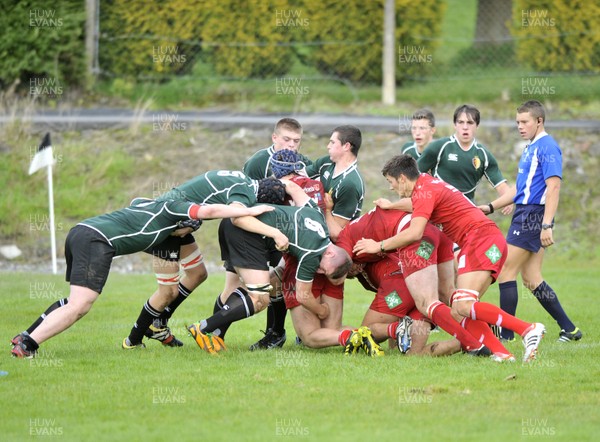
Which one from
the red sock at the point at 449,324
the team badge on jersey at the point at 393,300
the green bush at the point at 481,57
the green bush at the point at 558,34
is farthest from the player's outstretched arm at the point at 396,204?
the green bush at the point at 481,57

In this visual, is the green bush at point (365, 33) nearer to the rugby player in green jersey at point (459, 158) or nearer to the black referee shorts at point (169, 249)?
the rugby player in green jersey at point (459, 158)

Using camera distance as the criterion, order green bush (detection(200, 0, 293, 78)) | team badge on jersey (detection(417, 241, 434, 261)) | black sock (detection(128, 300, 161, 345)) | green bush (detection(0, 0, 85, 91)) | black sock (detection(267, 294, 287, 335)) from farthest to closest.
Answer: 1. green bush (detection(200, 0, 293, 78))
2. green bush (detection(0, 0, 85, 91))
3. black sock (detection(267, 294, 287, 335))
4. black sock (detection(128, 300, 161, 345))
5. team badge on jersey (detection(417, 241, 434, 261))

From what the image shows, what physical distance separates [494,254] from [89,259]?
141 inches

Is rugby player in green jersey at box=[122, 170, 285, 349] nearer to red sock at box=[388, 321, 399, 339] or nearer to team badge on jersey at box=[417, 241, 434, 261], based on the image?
team badge on jersey at box=[417, 241, 434, 261]

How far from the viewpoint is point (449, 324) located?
8.77 meters

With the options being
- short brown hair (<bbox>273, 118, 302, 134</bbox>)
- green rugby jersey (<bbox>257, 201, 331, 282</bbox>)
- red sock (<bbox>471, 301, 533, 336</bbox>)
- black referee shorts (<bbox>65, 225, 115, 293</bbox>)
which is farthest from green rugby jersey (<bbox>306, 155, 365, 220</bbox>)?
black referee shorts (<bbox>65, 225, 115, 293</bbox>)

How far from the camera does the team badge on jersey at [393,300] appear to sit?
30.7 feet

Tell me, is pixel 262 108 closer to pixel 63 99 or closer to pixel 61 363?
pixel 63 99

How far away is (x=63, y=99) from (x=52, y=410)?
1444 cm

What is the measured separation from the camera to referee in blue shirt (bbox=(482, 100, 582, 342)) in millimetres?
9961

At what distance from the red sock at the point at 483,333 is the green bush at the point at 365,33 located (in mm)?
11980

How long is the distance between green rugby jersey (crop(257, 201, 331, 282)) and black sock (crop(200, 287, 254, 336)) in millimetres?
527

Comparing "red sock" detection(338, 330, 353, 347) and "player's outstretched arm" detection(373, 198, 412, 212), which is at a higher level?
"player's outstretched arm" detection(373, 198, 412, 212)

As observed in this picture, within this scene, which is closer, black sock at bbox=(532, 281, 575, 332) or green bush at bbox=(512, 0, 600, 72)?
black sock at bbox=(532, 281, 575, 332)
